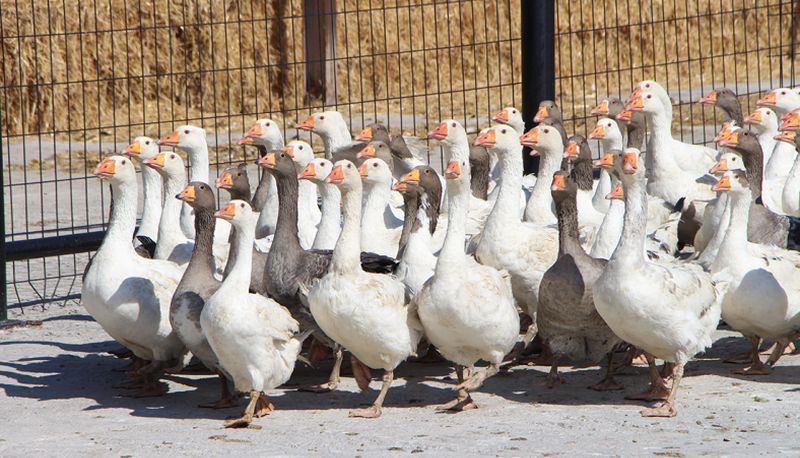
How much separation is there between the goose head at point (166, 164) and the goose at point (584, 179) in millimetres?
2757

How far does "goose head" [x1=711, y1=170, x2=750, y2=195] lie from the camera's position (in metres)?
8.05

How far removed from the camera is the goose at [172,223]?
8.80 m

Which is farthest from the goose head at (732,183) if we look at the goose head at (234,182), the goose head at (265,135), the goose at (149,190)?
the goose at (149,190)

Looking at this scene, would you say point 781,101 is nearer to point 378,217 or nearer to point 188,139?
point 378,217

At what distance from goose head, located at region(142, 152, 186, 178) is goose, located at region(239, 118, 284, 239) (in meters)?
0.90

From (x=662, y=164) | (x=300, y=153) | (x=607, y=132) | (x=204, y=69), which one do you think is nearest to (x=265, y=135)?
(x=300, y=153)

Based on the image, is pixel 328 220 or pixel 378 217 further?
pixel 378 217

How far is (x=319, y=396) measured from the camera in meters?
7.69

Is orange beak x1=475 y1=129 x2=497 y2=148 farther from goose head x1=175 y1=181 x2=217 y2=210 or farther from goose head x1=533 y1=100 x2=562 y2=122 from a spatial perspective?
goose head x1=175 y1=181 x2=217 y2=210

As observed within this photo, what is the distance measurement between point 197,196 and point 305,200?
1846mm

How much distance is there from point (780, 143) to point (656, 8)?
11178mm

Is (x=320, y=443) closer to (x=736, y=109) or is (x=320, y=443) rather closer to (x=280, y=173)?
(x=280, y=173)

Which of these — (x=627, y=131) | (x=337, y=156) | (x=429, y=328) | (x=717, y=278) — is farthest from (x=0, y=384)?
(x=627, y=131)

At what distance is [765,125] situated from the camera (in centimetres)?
1079
